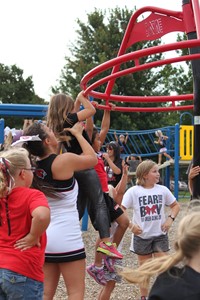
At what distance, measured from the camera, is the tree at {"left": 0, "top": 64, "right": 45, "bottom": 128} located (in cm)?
3631

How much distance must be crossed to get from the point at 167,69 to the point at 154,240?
27.9 m

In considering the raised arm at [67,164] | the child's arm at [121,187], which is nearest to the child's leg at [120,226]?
the child's arm at [121,187]

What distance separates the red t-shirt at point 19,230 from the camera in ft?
9.16

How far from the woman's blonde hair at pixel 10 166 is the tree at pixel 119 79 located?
79.6 ft

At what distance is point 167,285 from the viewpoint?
6.08 feet

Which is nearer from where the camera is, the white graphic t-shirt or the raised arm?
the raised arm

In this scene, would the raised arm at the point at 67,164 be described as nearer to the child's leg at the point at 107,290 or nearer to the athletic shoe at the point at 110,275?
the athletic shoe at the point at 110,275

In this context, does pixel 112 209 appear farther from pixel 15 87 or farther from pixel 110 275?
pixel 15 87

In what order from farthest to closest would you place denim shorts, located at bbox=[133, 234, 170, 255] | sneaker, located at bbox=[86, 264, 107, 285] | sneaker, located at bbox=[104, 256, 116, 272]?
denim shorts, located at bbox=[133, 234, 170, 255] < sneaker, located at bbox=[86, 264, 107, 285] < sneaker, located at bbox=[104, 256, 116, 272]

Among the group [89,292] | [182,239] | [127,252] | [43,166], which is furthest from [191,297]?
[127,252]

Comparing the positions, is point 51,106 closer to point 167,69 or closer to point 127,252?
point 127,252

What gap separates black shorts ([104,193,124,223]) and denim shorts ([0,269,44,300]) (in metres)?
1.63

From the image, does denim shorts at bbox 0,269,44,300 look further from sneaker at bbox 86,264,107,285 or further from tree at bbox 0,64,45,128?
tree at bbox 0,64,45,128

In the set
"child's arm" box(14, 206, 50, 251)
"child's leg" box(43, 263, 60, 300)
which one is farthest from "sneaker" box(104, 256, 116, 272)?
"child's arm" box(14, 206, 50, 251)
